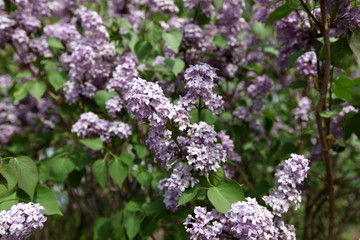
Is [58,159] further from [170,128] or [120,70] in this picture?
[170,128]

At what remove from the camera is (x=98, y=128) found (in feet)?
7.12

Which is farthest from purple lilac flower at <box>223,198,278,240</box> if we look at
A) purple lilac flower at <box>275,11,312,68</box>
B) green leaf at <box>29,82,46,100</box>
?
green leaf at <box>29,82,46,100</box>

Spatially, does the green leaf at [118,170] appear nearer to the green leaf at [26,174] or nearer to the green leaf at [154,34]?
the green leaf at [26,174]

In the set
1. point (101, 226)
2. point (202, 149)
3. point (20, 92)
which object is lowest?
point (101, 226)

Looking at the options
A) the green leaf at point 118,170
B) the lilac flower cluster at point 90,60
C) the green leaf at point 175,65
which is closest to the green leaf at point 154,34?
the green leaf at point 175,65

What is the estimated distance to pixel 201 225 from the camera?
1330 mm

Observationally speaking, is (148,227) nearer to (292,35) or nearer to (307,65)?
(307,65)

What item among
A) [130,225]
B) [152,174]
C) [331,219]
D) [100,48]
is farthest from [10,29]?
[331,219]

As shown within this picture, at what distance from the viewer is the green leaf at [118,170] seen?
209 centimetres

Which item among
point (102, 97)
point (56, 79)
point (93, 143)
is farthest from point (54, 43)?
point (93, 143)

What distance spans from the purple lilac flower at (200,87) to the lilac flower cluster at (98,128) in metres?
0.80

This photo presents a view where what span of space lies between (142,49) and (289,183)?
1347 millimetres

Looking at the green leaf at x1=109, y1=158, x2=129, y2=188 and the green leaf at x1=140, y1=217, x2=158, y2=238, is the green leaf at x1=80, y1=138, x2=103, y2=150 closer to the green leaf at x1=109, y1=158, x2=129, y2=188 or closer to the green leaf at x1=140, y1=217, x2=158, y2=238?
the green leaf at x1=109, y1=158, x2=129, y2=188

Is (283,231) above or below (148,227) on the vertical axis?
above
